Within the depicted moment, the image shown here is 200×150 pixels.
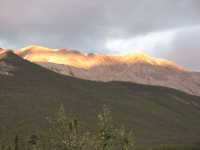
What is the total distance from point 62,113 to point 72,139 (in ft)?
8.75

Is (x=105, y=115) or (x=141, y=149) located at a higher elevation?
(x=105, y=115)

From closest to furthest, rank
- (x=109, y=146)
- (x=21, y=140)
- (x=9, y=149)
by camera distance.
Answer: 1. (x=109, y=146)
2. (x=9, y=149)
3. (x=21, y=140)

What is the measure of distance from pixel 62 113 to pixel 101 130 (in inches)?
166

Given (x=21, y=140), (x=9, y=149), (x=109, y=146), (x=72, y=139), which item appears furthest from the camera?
(x=21, y=140)

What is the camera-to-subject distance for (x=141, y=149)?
19875 cm

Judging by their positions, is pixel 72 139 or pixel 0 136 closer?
pixel 72 139

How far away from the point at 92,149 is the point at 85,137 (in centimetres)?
130

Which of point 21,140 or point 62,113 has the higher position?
point 62,113

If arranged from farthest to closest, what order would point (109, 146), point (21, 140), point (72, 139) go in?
point (21, 140)
point (109, 146)
point (72, 139)

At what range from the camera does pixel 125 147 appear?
36.9m

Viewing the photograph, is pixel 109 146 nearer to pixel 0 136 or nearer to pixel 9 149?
pixel 9 149

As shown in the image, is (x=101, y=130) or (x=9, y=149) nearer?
(x=101, y=130)

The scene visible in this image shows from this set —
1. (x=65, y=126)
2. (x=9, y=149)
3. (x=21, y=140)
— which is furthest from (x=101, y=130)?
(x=21, y=140)

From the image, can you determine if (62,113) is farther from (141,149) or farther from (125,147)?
(141,149)
